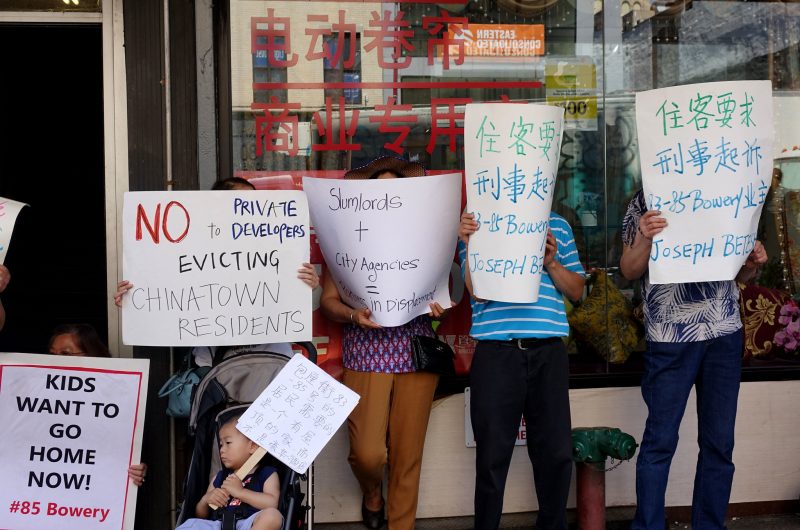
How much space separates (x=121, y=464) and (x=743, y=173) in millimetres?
2984

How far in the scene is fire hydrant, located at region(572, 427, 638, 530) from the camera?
4285 mm

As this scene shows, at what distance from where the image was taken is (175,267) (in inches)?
151

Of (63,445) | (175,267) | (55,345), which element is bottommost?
(63,445)

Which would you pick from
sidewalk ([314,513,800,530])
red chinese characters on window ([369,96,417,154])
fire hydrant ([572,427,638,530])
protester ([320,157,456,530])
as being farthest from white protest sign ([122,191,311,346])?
fire hydrant ([572,427,638,530])

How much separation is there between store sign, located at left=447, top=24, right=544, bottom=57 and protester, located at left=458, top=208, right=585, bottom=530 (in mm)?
1432

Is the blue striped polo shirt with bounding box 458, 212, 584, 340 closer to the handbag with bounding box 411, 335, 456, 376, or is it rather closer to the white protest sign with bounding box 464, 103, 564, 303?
the white protest sign with bounding box 464, 103, 564, 303

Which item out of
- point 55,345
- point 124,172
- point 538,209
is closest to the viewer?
point 538,209

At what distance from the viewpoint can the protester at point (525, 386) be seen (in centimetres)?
389

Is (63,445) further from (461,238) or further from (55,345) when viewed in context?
(461,238)

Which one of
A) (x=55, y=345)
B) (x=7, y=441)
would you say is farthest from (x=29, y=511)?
(x=55, y=345)

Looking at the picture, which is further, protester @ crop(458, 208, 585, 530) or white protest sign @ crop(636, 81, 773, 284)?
protester @ crop(458, 208, 585, 530)

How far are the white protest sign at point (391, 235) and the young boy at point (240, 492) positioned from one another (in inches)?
35.9

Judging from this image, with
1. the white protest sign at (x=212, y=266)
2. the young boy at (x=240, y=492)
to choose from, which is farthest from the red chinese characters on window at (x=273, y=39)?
the young boy at (x=240, y=492)

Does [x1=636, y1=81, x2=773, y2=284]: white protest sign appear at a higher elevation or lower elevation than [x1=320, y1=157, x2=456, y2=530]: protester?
higher
